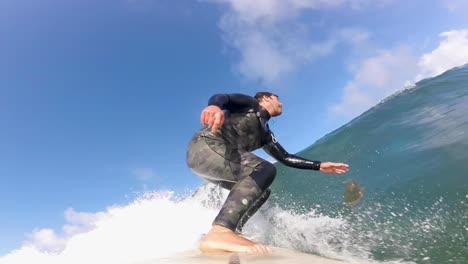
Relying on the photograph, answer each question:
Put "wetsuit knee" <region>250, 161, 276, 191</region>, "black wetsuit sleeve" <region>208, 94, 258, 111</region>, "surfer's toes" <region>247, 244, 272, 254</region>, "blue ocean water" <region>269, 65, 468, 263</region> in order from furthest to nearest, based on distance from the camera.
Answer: "blue ocean water" <region>269, 65, 468, 263</region> → "black wetsuit sleeve" <region>208, 94, 258, 111</region> → "wetsuit knee" <region>250, 161, 276, 191</region> → "surfer's toes" <region>247, 244, 272, 254</region>

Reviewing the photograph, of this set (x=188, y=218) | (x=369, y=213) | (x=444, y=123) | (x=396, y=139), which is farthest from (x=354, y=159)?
(x=188, y=218)

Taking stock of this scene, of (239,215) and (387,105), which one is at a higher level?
(387,105)

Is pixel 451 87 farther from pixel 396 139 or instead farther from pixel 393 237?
pixel 393 237

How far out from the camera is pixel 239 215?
10.7 ft

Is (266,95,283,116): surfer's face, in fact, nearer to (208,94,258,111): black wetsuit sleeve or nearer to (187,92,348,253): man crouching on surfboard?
(187,92,348,253): man crouching on surfboard

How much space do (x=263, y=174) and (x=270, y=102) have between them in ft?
4.10

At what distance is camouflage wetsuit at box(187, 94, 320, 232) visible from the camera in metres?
3.32

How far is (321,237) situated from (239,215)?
5.75 ft

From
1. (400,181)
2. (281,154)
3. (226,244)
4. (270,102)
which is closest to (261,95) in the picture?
(270,102)

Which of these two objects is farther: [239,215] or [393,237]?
[393,237]

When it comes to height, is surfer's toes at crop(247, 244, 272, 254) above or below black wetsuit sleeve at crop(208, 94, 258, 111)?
below

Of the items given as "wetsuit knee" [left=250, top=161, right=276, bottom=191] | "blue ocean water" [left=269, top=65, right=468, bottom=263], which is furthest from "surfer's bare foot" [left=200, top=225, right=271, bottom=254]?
"blue ocean water" [left=269, top=65, right=468, bottom=263]

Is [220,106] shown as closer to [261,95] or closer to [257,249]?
[261,95]

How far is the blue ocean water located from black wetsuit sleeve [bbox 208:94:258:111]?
1.80 m
